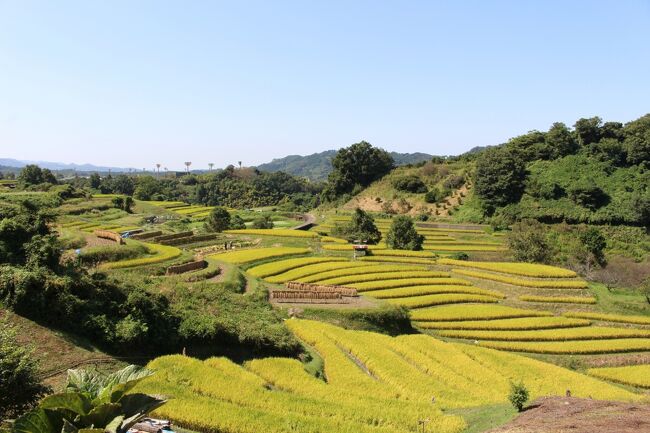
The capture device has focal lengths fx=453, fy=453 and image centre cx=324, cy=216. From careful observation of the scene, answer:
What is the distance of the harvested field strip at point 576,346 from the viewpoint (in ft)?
96.0

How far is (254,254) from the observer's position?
156 feet

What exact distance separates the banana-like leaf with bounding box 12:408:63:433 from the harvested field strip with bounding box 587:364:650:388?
2874cm

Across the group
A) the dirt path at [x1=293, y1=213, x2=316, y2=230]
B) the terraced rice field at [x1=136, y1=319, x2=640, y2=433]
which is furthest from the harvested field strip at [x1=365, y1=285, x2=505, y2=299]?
the dirt path at [x1=293, y1=213, x2=316, y2=230]

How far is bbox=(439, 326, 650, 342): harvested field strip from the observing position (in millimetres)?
31000

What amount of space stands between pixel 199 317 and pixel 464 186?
75062mm

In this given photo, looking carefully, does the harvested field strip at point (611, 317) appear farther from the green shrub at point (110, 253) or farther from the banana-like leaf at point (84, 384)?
the green shrub at point (110, 253)

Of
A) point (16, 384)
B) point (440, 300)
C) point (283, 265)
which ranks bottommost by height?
point (440, 300)

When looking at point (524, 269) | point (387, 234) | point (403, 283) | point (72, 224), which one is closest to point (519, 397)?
point (403, 283)

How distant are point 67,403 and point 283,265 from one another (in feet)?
121

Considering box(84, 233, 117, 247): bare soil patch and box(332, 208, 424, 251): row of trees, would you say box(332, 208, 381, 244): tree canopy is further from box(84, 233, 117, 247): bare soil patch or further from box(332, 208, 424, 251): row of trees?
box(84, 233, 117, 247): bare soil patch

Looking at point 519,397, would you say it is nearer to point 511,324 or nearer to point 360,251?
point 511,324

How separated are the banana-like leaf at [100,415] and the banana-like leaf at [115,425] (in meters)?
0.15

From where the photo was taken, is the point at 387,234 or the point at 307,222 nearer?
the point at 387,234

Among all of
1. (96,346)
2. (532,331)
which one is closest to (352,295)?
(532,331)
